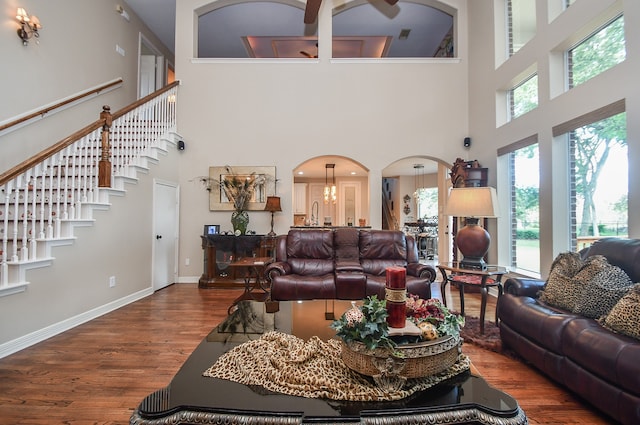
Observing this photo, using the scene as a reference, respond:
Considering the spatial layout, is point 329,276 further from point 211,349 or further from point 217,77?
point 217,77

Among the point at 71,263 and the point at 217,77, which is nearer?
the point at 71,263

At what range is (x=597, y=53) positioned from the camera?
10.4 feet

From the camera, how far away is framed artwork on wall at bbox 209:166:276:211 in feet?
18.9

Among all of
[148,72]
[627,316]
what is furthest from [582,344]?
[148,72]

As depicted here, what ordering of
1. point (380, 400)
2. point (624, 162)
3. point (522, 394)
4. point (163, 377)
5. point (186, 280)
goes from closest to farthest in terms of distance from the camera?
1. point (380, 400)
2. point (522, 394)
3. point (163, 377)
4. point (624, 162)
5. point (186, 280)

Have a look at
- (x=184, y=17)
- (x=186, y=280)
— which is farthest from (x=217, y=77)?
(x=186, y=280)

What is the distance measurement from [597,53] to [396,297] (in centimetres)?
370

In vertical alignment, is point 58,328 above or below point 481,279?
below

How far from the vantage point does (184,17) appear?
5.88 m

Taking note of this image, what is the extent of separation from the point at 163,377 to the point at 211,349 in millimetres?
963

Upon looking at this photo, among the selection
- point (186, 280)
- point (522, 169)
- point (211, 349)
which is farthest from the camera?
point (186, 280)

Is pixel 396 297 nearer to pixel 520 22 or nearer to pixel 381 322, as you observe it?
pixel 381 322

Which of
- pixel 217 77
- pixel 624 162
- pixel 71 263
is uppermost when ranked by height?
pixel 217 77

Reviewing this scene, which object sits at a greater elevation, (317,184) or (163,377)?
(317,184)
